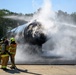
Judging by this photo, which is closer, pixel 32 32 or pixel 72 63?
pixel 72 63

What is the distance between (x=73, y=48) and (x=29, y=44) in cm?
798

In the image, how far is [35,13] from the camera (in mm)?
21375

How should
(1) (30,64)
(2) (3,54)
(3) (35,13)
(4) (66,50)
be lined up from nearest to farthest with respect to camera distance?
(2) (3,54) < (1) (30,64) < (3) (35,13) < (4) (66,50)

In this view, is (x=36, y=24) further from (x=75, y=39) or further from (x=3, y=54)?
(x=75, y=39)

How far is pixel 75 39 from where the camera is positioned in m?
26.7

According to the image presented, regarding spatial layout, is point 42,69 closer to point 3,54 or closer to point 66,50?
point 3,54

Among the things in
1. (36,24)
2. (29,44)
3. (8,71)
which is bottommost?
(8,71)

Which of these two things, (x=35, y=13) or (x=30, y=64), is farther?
(x=35, y=13)

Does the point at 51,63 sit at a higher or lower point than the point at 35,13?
lower

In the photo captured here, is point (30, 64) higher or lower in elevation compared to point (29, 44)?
lower

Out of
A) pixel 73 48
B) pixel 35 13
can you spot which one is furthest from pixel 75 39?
pixel 35 13

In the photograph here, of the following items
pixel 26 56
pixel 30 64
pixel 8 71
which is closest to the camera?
pixel 8 71

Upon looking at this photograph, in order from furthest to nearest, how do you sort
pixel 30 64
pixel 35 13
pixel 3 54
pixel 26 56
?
1. pixel 35 13
2. pixel 26 56
3. pixel 30 64
4. pixel 3 54

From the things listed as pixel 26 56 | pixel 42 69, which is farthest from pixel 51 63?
pixel 26 56
